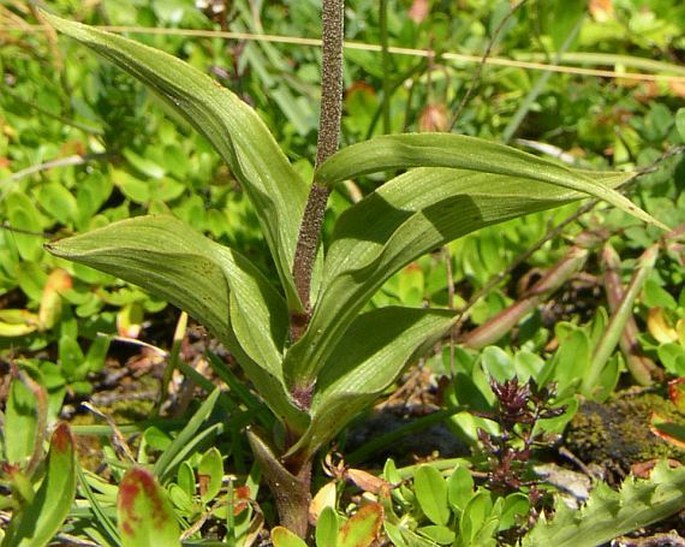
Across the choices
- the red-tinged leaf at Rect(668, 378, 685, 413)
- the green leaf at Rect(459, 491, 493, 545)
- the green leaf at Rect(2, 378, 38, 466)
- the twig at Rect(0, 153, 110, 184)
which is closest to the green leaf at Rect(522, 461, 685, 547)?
the green leaf at Rect(459, 491, 493, 545)

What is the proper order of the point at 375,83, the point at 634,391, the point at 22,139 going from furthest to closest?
the point at 375,83, the point at 22,139, the point at 634,391

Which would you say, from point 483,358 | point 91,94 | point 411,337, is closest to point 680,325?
point 483,358

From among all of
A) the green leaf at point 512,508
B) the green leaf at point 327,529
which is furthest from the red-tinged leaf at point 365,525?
the green leaf at point 512,508

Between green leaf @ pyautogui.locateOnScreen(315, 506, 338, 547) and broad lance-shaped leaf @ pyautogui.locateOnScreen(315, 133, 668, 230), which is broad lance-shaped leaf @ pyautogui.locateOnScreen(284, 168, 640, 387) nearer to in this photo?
broad lance-shaped leaf @ pyautogui.locateOnScreen(315, 133, 668, 230)

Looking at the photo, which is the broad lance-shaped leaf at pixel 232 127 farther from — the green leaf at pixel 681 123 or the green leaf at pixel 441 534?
the green leaf at pixel 681 123

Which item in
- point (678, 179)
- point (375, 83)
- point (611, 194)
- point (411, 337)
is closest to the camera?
point (611, 194)

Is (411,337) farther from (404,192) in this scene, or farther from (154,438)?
(154,438)

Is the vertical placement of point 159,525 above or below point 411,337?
below

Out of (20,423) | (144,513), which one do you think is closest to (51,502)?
(144,513)

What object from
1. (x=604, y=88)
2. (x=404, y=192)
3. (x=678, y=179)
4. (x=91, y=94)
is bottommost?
(x=404, y=192)
